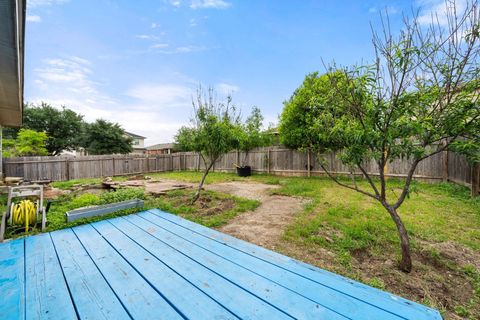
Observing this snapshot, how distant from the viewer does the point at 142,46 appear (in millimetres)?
7355

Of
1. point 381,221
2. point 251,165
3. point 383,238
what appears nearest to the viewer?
point 383,238

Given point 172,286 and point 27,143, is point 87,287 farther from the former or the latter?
point 27,143

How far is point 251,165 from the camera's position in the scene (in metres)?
11.4

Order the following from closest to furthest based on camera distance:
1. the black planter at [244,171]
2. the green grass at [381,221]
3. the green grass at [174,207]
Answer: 1. the green grass at [381,221]
2. the green grass at [174,207]
3. the black planter at [244,171]

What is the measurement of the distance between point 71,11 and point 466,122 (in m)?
6.84

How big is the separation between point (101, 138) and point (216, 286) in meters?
21.2

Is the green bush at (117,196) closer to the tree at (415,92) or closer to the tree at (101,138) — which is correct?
the tree at (415,92)

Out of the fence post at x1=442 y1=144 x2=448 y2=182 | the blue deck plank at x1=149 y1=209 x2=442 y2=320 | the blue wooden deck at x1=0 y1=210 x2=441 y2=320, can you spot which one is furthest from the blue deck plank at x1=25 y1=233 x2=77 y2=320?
the fence post at x1=442 y1=144 x2=448 y2=182

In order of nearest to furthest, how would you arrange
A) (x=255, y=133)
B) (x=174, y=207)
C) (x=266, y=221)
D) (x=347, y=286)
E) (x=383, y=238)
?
(x=347, y=286) → (x=383, y=238) → (x=266, y=221) → (x=174, y=207) → (x=255, y=133)

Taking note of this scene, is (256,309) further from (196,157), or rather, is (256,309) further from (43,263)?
(196,157)

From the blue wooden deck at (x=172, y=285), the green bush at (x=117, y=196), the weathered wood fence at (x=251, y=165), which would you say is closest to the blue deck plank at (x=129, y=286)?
the blue wooden deck at (x=172, y=285)

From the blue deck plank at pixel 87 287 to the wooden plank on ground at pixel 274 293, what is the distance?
735 mm

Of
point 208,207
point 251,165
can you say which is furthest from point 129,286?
point 251,165

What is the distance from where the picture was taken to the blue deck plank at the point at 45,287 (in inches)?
48.5
